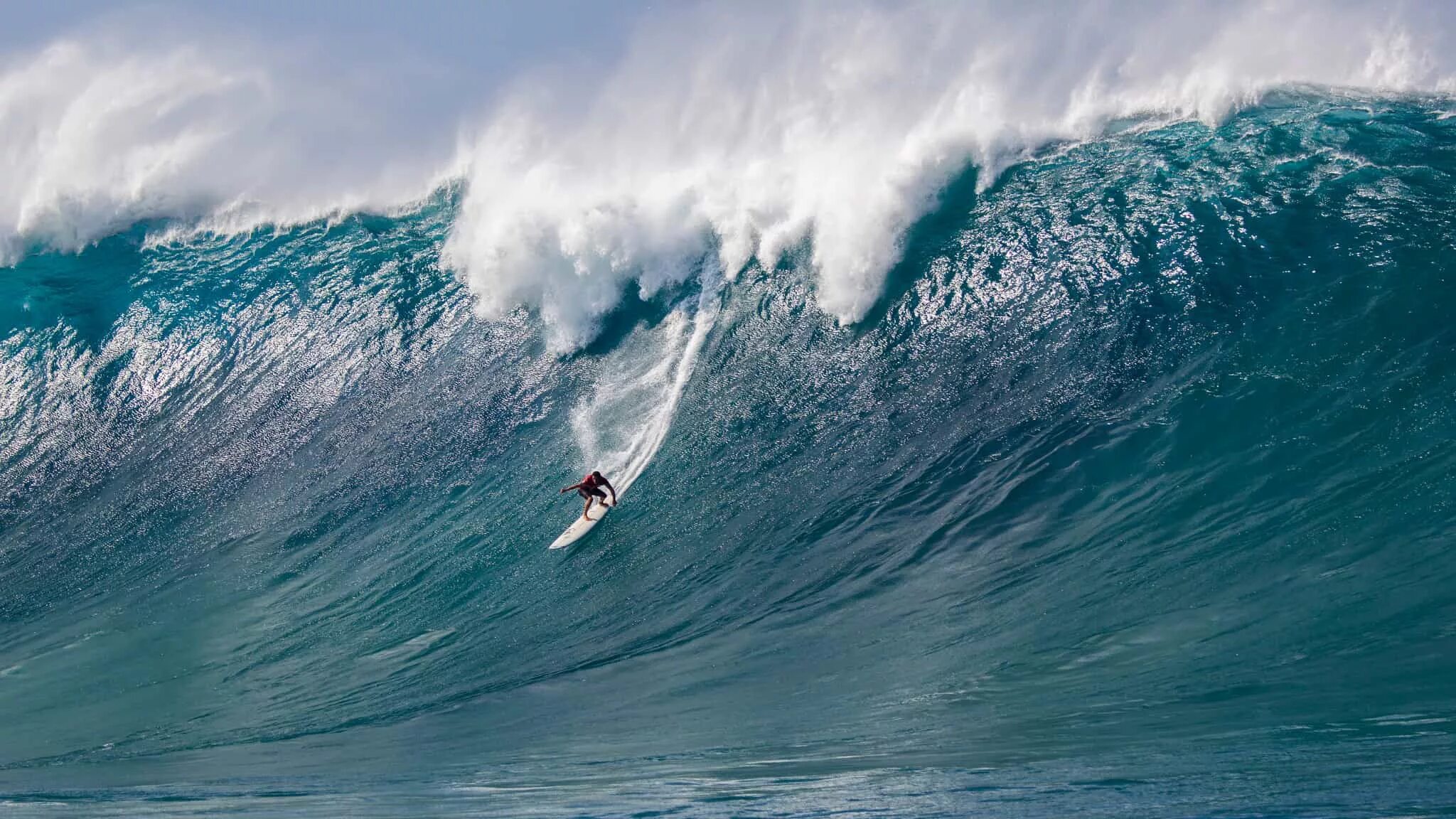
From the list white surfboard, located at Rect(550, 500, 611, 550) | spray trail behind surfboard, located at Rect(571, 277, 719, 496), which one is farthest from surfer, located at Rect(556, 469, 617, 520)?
spray trail behind surfboard, located at Rect(571, 277, 719, 496)

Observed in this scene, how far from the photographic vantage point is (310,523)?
42.9 ft

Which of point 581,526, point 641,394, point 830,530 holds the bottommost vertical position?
point 830,530

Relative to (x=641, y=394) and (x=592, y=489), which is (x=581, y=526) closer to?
(x=592, y=489)

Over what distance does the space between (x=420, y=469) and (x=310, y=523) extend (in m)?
1.53

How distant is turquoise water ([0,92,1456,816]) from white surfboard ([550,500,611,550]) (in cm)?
17

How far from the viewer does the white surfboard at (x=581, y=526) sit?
11516 millimetres

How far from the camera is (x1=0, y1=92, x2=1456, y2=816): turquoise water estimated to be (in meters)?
6.58

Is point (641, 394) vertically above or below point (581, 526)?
above

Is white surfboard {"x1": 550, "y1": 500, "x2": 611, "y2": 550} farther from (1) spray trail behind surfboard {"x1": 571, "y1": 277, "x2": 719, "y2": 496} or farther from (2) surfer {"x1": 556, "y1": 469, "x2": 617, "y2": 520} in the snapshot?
(1) spray trail behind surfboard {"x1": 571, "y1": 277, "x2": 719, "y2": 496}

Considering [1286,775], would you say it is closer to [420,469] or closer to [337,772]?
[337,772]

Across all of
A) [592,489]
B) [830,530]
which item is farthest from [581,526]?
[830,530]

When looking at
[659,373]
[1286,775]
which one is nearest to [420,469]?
[659,373]

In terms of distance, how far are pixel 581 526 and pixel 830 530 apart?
310 centimetres

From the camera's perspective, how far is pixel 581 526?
11.6 m
